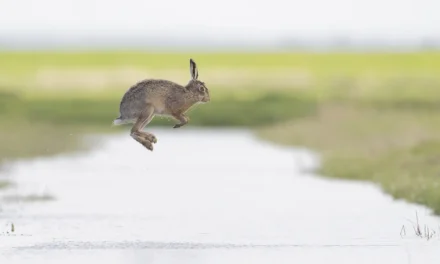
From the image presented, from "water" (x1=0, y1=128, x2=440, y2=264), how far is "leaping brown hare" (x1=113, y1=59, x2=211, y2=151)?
3.31 metres

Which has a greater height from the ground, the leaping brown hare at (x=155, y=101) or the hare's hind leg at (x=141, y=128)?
the leaping brown hare at (x=155, y=101)

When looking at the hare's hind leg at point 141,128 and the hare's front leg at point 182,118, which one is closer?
the hare's hind leg at point 141,128

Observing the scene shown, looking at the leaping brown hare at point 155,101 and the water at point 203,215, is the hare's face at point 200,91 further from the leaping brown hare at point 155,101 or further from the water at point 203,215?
the water at point 203,215

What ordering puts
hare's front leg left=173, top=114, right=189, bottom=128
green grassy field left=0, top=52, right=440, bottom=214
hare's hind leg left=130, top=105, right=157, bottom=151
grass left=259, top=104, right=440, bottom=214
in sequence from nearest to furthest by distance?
hare's hind leg left=130, top=105, right=157, bottom=151
hare's front leg left=173, top=114, right=189, bottom=128
grass left=259, top=104, right=440, bottom=214
green grassy field left=0, top=52, right=440, bottom=214

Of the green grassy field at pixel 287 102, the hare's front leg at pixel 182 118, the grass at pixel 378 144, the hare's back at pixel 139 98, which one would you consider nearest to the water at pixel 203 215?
the grass at pixel 378 144

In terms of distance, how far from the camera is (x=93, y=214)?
76.8 feet

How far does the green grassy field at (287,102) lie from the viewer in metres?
34.1

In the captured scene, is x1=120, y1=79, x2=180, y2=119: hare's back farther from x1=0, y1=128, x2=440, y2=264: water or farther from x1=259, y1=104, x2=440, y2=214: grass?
x1=259, y1=104, x2=440, y2=214: grass

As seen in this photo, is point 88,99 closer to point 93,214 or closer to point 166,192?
point 166,192

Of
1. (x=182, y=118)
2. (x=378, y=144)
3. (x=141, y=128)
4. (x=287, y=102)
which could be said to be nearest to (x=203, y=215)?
(x=182, y=118)

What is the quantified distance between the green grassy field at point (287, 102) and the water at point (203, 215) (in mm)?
1223

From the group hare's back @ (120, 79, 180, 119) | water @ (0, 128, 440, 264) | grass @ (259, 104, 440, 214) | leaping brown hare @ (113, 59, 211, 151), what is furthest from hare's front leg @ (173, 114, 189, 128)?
grass @ (259, 104, 440, 214)

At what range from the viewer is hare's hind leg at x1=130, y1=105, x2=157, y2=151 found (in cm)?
1449

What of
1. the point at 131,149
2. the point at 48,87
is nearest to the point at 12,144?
the point at 131,149
